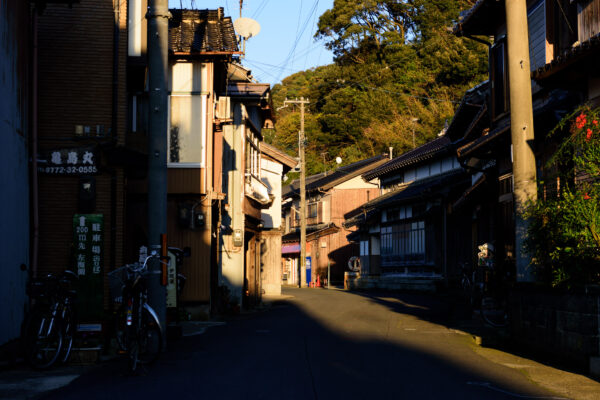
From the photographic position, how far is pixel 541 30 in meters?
14.8

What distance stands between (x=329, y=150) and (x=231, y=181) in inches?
1393

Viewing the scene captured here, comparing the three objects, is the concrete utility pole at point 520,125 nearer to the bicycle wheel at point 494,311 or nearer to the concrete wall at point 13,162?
the bicycle wheel at point 494,311

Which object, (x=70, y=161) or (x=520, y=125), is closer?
(x=70, y=161)

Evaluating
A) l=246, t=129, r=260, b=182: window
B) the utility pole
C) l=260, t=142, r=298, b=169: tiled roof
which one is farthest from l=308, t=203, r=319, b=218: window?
l=246, t=129, r=260, b=182: window

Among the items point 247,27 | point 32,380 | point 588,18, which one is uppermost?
point 247,27

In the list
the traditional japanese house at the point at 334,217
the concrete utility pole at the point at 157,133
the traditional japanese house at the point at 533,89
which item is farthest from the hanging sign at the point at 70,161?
the traditional japanese house at the point at 334,217

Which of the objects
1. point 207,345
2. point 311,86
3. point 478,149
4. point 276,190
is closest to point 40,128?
point 207,345

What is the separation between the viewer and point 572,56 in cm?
1049

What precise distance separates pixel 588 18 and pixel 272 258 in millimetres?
22869

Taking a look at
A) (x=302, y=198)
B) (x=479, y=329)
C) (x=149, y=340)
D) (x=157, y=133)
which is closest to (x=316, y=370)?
(x=149, y=340)

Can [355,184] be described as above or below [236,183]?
above

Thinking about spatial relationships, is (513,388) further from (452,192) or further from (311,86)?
(311,86)

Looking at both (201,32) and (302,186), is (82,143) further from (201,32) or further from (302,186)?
(302,186)

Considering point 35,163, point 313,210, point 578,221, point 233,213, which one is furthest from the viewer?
point 313,210
